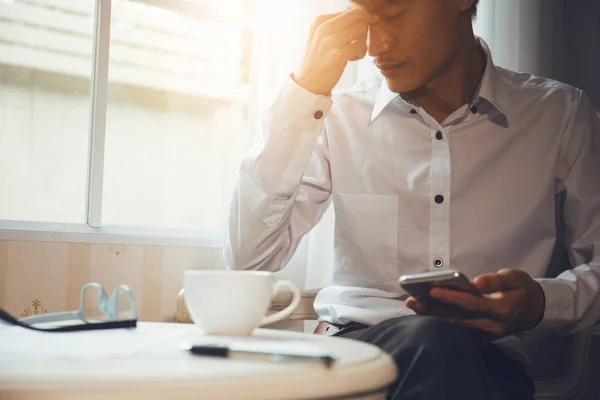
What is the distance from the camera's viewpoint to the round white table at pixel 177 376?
497mm

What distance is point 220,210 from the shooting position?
2221 mm

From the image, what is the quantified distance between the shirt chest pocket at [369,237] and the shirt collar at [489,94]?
0.62 feet

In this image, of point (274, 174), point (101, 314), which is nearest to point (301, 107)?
point (274, 174)

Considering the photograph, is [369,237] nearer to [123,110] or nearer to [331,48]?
[331,48]

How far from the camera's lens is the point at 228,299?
30.2 inches

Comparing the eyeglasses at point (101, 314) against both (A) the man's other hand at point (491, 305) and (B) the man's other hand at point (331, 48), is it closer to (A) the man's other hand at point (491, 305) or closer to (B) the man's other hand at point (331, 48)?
(A) the man's other hand at point (491, 305)

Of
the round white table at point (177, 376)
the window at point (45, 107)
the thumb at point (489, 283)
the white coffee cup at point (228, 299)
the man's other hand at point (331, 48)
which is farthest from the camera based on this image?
the window at point (45, 107)

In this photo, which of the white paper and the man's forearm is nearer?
the white paper

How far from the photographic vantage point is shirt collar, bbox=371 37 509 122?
148 cm

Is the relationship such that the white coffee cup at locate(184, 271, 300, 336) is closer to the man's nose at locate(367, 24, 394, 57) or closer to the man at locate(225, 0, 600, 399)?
the man at locate(225, 0, 600, 399)

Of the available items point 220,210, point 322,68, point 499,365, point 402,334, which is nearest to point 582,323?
point 499,365

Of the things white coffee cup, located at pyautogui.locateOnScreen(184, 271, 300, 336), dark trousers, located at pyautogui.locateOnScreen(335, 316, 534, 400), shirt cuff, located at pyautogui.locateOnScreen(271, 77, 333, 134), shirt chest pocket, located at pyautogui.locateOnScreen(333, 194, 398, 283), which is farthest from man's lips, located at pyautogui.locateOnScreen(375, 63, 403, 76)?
white coffee cup, located at pyautogui.locateOnScreen(184, 271, 300, 336)

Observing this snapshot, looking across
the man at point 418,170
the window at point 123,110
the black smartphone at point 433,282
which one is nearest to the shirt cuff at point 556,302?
the man at point 418,170

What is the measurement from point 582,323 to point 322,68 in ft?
2.26
